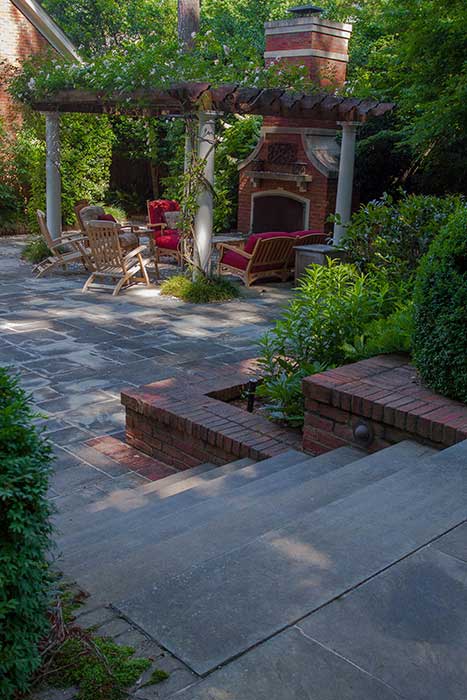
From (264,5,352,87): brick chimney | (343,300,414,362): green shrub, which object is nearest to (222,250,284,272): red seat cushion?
(264,5,352,87): brick chimney

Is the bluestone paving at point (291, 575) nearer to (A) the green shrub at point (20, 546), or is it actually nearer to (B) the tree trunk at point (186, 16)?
(A) the green shrub at point (20, 546)

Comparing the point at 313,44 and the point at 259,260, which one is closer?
the point at 259,260

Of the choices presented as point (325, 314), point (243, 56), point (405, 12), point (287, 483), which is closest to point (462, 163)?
point (405, 12)

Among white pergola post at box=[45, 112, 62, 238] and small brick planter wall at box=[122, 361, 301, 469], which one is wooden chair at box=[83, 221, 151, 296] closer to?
white pergola post at box=[45, 112, 62, 238]

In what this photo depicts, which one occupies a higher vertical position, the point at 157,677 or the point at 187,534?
the point at 157,677

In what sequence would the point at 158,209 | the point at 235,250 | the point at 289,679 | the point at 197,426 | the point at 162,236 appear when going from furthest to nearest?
1. the point at 158,209
2. the point at 162,236
3. the point at 235,250
4. the point at 197,426
5. the point at 289,679

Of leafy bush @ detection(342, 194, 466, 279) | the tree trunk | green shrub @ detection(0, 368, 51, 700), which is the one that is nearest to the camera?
green shrub @ detection(0, 368, 51, 700)

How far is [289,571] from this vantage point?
2252mm

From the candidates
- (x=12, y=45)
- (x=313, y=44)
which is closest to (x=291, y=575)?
(x=313, y=44)

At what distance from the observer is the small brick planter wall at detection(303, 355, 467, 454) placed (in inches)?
142

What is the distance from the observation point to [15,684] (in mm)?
1628

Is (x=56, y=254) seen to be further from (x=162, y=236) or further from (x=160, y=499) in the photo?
(x=160, y=499)

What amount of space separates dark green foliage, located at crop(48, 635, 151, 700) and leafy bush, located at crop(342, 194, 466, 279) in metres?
5.45

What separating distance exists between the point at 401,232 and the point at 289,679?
5.94m
